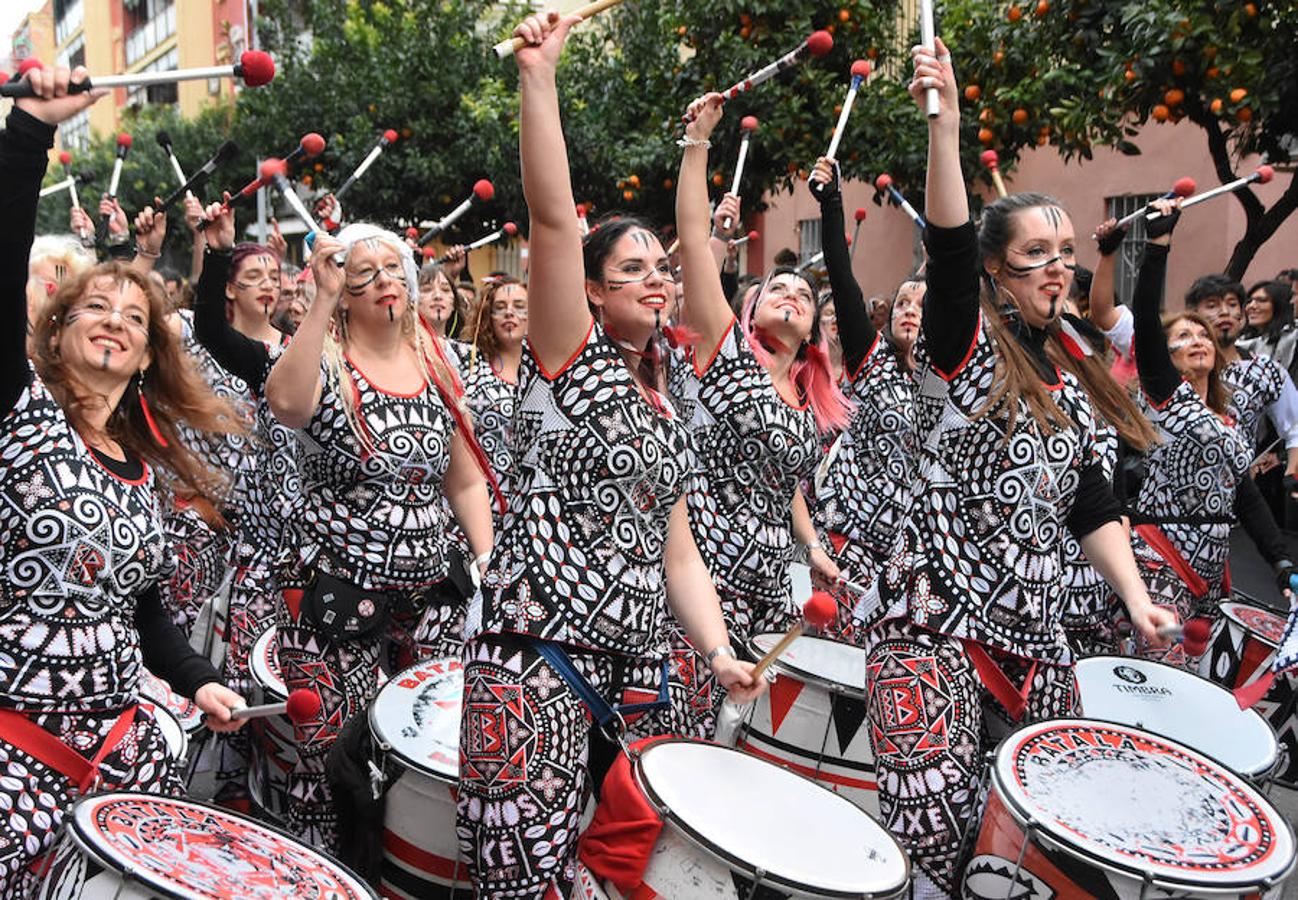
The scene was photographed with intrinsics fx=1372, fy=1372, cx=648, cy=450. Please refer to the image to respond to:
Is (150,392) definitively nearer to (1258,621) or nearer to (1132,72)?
(1258,621)

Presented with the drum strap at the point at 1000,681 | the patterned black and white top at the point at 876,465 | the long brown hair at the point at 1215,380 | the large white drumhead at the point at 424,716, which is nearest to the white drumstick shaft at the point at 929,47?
the drum strap at the point at 1000,681

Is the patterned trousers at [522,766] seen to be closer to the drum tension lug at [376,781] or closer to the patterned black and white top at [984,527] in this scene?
the drum tension lug at [376,781]

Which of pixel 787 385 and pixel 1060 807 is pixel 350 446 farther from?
pixel 1060 807

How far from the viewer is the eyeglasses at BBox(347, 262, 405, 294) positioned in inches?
160

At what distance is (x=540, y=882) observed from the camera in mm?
2832

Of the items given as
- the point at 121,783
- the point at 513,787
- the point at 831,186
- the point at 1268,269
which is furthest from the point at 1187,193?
the point at 1268,269

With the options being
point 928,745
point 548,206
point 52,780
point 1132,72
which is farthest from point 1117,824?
point 1132,72

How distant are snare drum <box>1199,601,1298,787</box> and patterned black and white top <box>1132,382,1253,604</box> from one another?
346 millimetres

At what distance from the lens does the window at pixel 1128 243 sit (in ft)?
46.2

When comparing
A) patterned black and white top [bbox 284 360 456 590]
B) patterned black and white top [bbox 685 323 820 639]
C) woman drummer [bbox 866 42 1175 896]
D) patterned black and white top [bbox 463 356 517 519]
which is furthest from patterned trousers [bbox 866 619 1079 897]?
patterned black and white top [bbox 463 356 517 519]

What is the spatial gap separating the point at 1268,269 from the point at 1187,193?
969cm

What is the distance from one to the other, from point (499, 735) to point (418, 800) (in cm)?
57

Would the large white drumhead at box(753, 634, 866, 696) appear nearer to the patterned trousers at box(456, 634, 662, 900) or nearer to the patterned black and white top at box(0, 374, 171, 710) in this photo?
the patterned trousers at box(456, 634, 662, 900)

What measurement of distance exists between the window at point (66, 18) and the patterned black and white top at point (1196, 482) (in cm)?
5354
